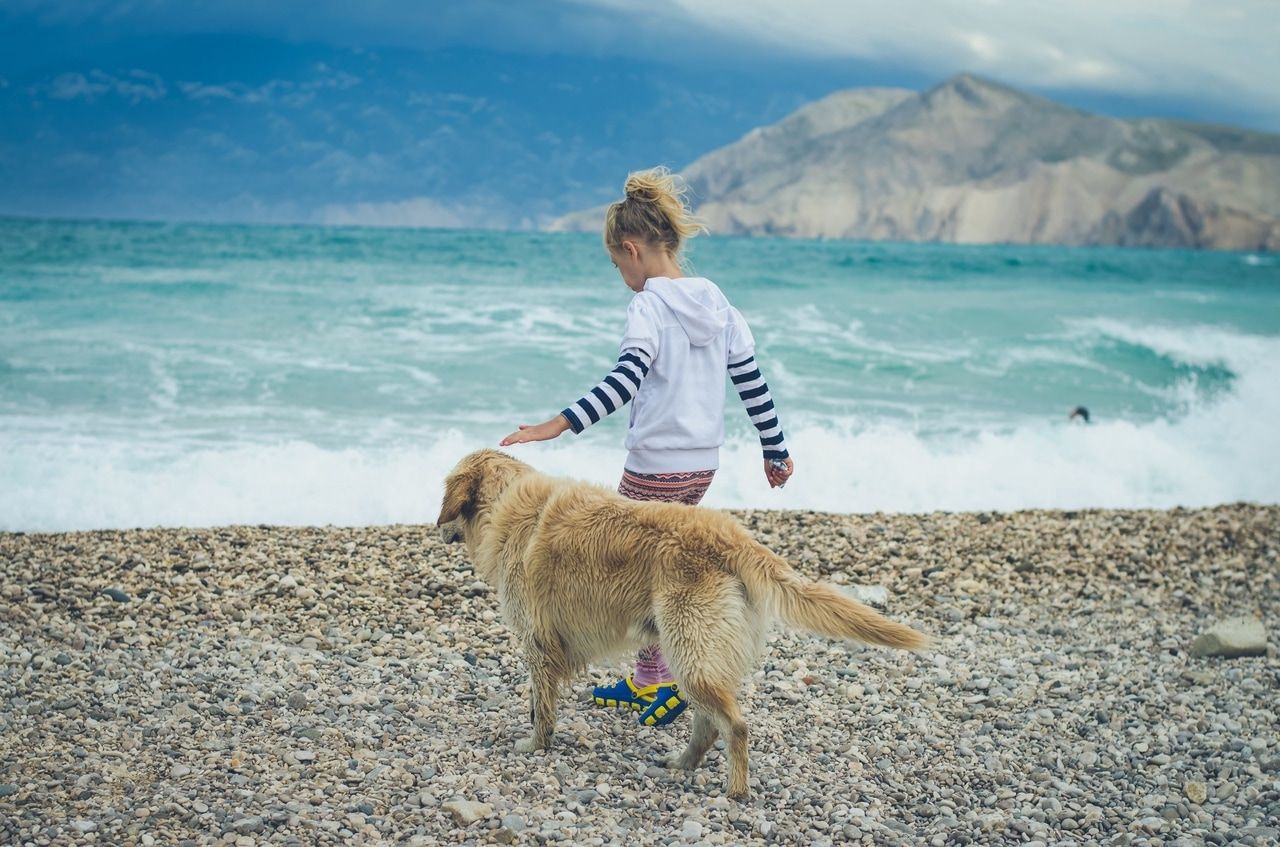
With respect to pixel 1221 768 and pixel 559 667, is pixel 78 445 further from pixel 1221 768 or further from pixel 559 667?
pixel 1221 768

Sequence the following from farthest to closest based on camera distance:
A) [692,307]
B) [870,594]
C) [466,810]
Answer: [870,594] < [692,307] < [466,810]

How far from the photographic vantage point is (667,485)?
171 inches

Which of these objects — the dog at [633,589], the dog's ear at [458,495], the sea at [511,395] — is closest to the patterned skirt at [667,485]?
the dog at [633,589]

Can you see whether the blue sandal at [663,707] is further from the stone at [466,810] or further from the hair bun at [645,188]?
the hair bun at [645,188]

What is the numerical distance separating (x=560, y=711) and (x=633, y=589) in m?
1.26

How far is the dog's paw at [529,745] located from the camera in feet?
14.4

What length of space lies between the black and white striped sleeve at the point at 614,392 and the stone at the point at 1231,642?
Answer: 3.96 m

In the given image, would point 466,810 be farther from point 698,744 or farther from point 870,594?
point 870,594

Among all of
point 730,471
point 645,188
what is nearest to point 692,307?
point 645,188

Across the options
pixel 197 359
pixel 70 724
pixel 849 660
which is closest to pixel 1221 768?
pixel 849 660

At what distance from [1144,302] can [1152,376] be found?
57.8 ft

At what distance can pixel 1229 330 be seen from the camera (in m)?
25.7

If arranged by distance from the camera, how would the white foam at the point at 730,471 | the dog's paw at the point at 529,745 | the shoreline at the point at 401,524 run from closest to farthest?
the dog's paw at the point at 529,745, the shoreline at the point at 401,524, the white foam at the point at 730,471

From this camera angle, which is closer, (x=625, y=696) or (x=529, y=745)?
(x=529, y=745)
